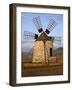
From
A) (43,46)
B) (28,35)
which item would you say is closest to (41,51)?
(43,46)

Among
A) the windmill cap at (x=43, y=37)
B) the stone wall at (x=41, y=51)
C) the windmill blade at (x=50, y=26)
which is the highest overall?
the windmill blade at (x=50, y=26)

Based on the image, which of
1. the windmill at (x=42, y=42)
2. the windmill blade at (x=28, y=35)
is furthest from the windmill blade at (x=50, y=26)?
the windmill blade at (x=28, y=35)

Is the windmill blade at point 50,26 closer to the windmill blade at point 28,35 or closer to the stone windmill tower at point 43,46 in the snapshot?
the stone windmill tower at point 43,46

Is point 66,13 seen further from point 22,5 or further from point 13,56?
point 13,56

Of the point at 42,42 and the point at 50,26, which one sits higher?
the point at 50,26

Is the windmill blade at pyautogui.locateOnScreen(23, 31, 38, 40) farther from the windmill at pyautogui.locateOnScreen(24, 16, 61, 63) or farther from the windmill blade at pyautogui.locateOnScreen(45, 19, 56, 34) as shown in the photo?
the windmill blade at pyautogui.locateOnScreen(45, 19, 56, 34)

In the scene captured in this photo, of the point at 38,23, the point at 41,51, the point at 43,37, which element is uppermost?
the point at 38,23

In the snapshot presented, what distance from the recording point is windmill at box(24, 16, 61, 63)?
6.03 ft

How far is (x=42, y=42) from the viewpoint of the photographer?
1864 mm

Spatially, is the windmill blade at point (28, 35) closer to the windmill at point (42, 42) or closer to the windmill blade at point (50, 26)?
the windmill at point (42, 42)

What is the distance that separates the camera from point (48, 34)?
1.88 meters

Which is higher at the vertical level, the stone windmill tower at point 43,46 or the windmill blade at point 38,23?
the windmill blade at point 38,23

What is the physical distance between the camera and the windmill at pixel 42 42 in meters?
1.84

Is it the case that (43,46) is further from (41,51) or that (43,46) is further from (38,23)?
(38,23)
